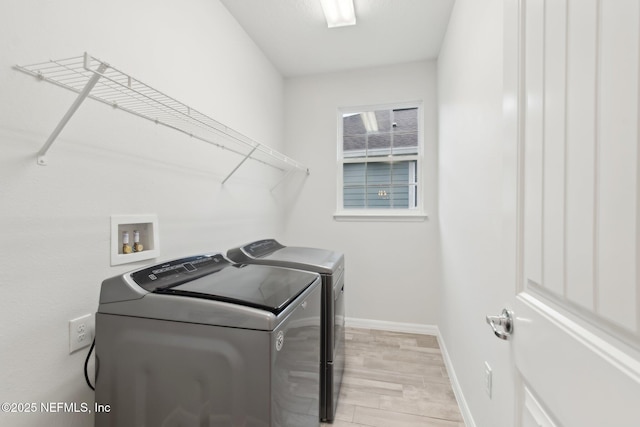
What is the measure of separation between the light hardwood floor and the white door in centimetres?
123

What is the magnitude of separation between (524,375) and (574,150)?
53 centimetres

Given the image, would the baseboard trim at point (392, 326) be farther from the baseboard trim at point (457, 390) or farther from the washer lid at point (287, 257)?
the washer lid at point (287, 257)

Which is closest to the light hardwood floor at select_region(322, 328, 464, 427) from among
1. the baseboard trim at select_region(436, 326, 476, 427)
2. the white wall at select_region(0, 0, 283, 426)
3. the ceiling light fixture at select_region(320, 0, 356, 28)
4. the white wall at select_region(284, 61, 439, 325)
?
the baseboard trim at select_region(436, 326, 476, 427)

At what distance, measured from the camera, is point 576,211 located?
51 centimetres

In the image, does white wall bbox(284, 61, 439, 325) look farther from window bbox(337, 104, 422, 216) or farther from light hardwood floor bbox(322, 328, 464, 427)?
light hardwood floor bbox(322, 328, 464, 427)

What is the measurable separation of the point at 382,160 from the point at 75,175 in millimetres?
2604

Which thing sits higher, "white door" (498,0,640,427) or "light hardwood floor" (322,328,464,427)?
"white door" (498,0,640,427)

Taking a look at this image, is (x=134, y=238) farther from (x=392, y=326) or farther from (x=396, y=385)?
(x=392, y=326)

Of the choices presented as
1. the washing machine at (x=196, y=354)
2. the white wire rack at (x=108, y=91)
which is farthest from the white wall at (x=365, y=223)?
the washing machine at (x=196, y=354)

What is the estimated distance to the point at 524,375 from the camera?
26.7 inches

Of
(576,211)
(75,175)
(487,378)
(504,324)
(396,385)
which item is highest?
(75,175)

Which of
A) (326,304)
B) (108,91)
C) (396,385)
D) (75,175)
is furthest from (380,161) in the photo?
(75,175)

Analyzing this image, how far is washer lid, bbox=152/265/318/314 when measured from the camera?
0.96 m

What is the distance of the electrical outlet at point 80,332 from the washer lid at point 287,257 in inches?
30.8
